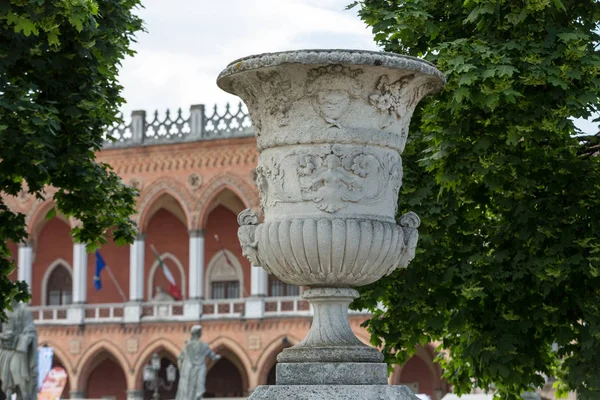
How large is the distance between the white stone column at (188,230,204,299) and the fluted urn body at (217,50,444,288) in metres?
26.6

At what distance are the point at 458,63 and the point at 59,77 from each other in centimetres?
442

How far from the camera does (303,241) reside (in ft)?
20.7

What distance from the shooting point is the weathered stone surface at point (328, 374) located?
6281 millimetres

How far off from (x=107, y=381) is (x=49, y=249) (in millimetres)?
4396

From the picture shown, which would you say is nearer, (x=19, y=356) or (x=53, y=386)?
(x=19, y=356)

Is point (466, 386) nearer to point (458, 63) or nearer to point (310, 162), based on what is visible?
point (458, 63)

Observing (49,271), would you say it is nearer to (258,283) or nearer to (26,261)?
(26,261)

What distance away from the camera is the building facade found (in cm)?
3186

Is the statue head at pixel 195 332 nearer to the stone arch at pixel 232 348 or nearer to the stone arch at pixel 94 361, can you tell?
the stone arch at pixel 232 348

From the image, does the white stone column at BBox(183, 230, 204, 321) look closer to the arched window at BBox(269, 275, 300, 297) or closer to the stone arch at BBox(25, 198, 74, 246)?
the arched window at BBox(269, 275, 300, 297)

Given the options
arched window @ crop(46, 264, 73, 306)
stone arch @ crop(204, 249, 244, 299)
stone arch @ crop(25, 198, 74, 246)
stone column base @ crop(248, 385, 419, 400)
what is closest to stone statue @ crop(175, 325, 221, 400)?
stone arch @ crop(204, 249, 244, 299)

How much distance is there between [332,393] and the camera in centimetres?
614

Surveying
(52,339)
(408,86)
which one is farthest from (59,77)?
(52,339)

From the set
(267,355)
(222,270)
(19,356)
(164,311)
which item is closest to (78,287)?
(164,311)
